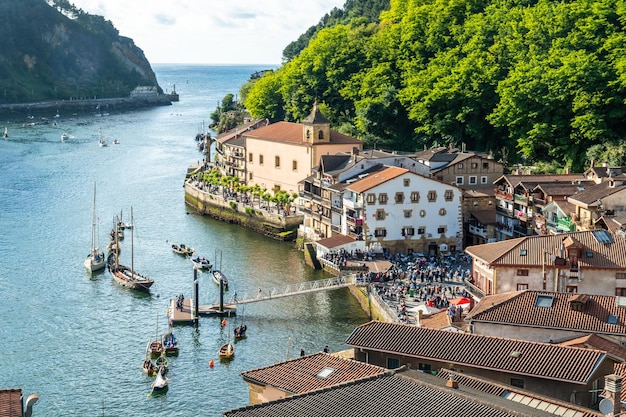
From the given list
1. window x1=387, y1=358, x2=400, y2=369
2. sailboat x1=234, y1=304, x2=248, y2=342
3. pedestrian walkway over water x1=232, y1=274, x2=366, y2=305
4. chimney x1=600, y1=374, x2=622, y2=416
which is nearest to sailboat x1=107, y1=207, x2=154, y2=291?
pedestrian walkway over water x1=232, y1=274, x2=366, y2=305

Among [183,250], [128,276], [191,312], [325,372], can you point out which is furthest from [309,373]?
[183,250]

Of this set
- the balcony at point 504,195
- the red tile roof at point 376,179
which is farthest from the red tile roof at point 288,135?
the balcony at point 504,195

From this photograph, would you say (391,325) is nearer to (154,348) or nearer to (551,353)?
(551,353)

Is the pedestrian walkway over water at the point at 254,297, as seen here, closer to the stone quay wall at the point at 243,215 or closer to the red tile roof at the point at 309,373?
the stone quay wall at the point at 243,215

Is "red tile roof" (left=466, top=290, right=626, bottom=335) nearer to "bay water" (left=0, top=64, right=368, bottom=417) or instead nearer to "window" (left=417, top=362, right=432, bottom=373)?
"window" (left=417, top=362, right=432, bottom=373)

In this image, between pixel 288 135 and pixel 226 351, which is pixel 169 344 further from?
pixel 288 135

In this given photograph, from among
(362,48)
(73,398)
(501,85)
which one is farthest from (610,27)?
(73,398)
